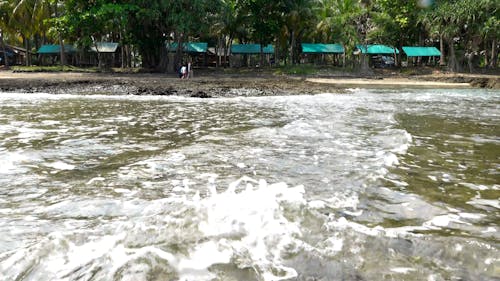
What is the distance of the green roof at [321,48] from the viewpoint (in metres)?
50.3

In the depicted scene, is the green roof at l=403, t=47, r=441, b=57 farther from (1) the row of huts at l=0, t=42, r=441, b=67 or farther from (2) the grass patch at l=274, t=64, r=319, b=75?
(2) the grass patch at l=274, t=64, r=319, b=75

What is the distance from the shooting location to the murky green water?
3342mm

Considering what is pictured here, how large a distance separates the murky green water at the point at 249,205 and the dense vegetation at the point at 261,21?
2678 centimetres

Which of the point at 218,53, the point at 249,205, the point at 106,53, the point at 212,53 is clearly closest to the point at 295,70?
the point at 218,53

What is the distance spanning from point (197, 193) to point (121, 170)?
1.71 meters

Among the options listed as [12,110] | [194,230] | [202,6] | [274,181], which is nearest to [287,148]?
[274,181]

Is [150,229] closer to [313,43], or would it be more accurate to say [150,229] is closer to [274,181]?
[274,181]

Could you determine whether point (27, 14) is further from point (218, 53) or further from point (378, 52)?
point (378, 52)

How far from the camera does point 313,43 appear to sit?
176 feet

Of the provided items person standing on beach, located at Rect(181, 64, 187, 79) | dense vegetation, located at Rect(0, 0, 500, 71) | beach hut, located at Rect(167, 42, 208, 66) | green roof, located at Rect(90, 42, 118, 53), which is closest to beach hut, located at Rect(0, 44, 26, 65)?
dense vegetation, located at Rect(0, 0, 500, 71)

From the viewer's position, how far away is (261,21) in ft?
143

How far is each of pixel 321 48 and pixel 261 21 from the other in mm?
10495

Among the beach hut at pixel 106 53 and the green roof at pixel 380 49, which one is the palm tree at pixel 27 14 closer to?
the beach hut at pixel 106 53

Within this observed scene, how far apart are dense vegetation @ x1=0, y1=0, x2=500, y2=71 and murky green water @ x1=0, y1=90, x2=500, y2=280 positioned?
87.9 ft
